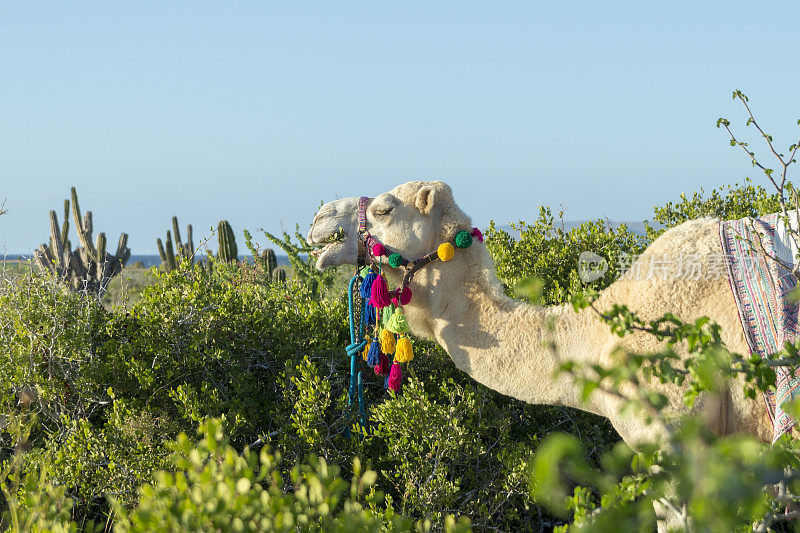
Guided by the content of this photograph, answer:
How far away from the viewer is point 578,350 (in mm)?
3508

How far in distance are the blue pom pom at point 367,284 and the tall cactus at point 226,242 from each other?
35.6 feet

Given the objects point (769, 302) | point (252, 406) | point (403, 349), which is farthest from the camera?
point (252, 406)

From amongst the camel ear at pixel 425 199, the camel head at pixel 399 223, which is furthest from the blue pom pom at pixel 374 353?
the camel ear at pixel 425 199

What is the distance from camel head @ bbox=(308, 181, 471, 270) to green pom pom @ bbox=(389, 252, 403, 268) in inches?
2.4

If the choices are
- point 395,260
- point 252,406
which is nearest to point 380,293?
point 395,260

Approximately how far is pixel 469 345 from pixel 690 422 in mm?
2542

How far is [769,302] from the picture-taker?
10.5ft

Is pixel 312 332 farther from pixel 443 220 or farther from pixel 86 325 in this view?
pixel 443 220

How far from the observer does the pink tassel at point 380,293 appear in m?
3.58

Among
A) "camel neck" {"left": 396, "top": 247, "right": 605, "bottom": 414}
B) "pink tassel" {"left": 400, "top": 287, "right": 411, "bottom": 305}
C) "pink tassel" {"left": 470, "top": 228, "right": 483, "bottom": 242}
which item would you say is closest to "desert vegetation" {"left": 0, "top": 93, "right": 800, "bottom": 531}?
"camel neck" {"left": 396, "top": 247, "right": 605, "bottom": 414}

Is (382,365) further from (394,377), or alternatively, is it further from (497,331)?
(497,331)

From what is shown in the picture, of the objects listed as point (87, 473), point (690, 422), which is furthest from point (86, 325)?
point (690, 422)

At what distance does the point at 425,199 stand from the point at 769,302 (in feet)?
5.48

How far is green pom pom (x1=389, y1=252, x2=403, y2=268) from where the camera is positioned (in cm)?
362
